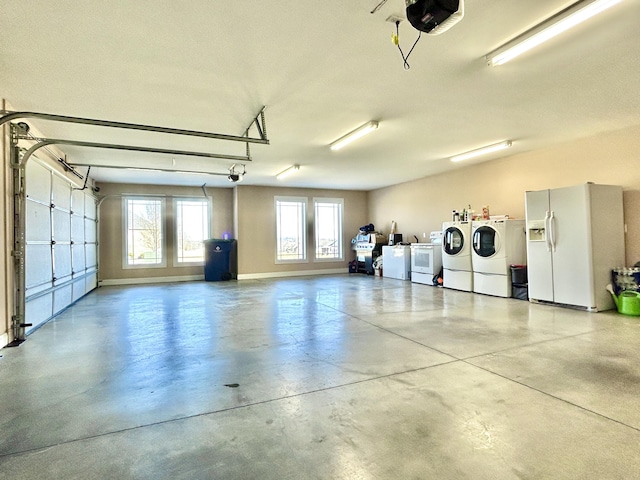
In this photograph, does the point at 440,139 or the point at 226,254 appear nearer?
the point at 440,139

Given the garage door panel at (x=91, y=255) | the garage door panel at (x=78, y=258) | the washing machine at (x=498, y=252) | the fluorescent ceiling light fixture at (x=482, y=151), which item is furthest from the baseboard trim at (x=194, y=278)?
the fluorescent ceiling light fixture at (x=482, y=151)

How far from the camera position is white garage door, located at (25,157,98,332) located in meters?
4.20

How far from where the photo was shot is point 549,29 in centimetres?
262

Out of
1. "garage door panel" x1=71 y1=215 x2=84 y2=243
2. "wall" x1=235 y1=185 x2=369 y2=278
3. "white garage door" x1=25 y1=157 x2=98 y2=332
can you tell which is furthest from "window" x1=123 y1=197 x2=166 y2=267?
"garage door panel" x1=71 y1=215 x2=84 y2=243

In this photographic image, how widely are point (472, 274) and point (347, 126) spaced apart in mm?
4070

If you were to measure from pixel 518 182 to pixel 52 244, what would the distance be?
8.14 m

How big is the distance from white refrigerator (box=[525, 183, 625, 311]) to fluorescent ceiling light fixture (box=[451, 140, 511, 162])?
1111mm

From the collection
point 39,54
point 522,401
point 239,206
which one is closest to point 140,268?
point 239,206

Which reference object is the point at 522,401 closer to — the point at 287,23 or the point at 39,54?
the point at 287,23

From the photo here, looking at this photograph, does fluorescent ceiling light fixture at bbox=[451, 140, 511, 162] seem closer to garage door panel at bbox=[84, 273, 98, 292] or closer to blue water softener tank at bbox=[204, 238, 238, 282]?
blue water softener tank at bbox=[204, 238, 238, 282]

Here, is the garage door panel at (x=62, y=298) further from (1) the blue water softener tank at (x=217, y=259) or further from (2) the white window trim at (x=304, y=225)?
(2) the white window trim at (x=304, y=225)

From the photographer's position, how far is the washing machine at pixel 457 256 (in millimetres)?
6910

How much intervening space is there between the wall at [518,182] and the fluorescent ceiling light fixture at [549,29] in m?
3.62

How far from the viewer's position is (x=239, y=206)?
9.95 meters
